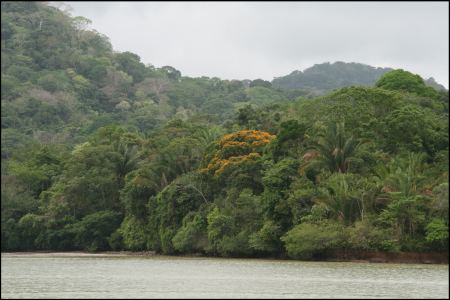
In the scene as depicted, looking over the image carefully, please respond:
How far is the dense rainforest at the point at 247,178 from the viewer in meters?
41.0

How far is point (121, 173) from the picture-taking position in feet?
218

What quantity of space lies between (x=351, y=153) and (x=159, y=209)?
1852 cm

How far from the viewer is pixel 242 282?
28250mm

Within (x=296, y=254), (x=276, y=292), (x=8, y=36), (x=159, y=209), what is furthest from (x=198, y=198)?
(x=8, y=36)

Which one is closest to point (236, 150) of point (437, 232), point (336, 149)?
point (336, 149)

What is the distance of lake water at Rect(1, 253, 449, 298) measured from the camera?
23.6 metres

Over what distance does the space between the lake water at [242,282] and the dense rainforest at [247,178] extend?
11.4 feet

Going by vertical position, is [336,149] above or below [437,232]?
above

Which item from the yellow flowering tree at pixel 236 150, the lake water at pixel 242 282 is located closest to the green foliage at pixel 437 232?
the lake water at pixel 242 282

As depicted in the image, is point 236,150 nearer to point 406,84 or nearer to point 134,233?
point 134,233

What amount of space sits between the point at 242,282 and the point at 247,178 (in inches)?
890

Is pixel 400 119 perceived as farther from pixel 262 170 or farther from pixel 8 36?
pixel 8 36

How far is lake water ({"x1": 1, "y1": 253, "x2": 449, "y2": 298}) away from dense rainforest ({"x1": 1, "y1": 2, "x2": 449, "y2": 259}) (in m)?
3.47

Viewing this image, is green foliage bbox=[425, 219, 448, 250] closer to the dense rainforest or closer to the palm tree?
the dense rainforest
